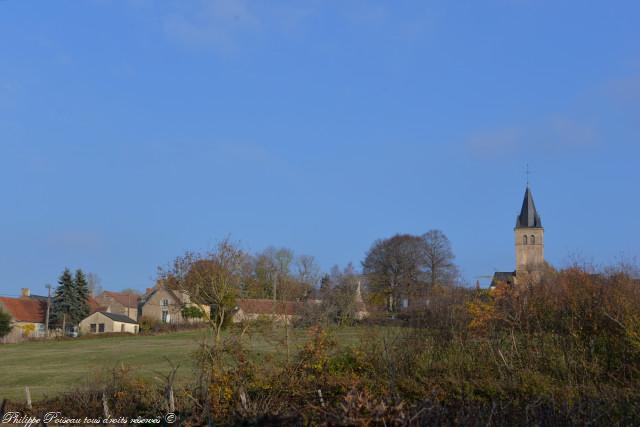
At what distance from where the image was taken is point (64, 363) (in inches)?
1476

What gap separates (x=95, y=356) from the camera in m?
40.1

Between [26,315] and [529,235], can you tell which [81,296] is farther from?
[529,235]

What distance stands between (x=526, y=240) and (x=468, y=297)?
77975mm

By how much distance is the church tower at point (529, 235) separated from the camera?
305 ft

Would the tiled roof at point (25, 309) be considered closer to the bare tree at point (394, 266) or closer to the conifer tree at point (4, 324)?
the conifer tree at point (4, 324)

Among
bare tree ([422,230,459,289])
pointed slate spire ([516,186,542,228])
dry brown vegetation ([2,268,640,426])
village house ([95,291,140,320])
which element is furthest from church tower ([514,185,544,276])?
dry brown vegetation ([2,268,640,426])

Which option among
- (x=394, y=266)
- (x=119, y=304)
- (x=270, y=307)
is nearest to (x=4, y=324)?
(x=119, y=304)

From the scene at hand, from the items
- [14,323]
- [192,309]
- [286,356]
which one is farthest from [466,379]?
[14,323]

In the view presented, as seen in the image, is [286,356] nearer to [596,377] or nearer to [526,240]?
[596,377]

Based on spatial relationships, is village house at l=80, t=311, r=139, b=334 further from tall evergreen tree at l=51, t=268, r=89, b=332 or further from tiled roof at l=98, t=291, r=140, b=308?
tiled roof at l=98, t=291, r=140, b=308

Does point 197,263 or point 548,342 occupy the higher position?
point 197,263

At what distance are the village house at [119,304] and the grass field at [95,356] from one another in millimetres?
31870

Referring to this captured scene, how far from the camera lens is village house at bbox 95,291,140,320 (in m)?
88.2

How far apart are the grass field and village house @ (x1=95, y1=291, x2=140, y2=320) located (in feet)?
105
